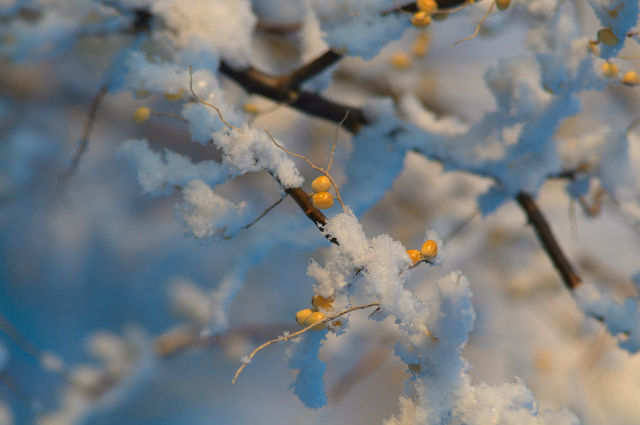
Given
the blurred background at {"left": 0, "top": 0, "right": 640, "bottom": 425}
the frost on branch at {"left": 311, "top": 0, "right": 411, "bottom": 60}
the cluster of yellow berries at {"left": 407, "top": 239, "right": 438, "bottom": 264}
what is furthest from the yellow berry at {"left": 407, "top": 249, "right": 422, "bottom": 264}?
the blurred background at {"left": 0, "top": 0, "right": 640, "bottom": 425}

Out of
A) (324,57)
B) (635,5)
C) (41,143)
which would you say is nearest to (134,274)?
(41,143)

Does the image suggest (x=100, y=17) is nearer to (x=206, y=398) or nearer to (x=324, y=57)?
(x=324, y=57)

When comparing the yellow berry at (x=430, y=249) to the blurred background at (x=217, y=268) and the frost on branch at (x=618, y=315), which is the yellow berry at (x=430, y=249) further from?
the blurred background at (x=217, y=268)

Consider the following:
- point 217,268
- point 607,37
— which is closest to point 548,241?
point 607,37

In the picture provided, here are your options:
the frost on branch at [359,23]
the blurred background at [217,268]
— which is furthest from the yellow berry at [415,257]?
the blurred background at [217,268]

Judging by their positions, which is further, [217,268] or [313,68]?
[217,268]

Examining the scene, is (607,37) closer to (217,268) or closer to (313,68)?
(313,68)
